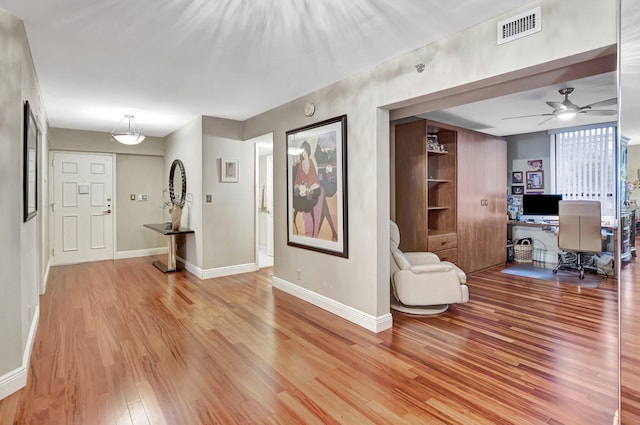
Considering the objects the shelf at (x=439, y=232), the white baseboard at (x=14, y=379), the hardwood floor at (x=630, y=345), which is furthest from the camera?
the shelf at (x=439, y=232)

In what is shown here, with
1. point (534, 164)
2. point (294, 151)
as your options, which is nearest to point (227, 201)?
point (294, 151)

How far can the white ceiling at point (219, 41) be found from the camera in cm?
218

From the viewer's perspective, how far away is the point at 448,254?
5.07 m

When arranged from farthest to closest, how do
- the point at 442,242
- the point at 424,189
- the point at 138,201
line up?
the point at 138,201 → the point at 442,242 → the point at 424,189

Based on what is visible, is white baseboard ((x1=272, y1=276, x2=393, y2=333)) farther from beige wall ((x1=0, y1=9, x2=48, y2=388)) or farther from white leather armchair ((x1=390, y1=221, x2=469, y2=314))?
beige wall ((x1=0, y1=9, x2=48, y2=388))

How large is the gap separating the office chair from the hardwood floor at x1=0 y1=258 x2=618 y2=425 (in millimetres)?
1089

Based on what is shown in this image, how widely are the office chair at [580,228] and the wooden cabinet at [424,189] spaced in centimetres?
177

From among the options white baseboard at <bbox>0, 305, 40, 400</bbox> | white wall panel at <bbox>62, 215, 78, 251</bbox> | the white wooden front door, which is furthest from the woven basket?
white wall panel at <bbox>62, 215, 78, 251</bbox>

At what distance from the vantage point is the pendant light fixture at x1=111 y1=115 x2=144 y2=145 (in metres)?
5.05

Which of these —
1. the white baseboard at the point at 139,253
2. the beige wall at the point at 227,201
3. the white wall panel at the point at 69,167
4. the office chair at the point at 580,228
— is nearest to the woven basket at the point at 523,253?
the office chair at the point at 580,228

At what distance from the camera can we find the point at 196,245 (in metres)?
5.49

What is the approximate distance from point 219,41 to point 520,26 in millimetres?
2079

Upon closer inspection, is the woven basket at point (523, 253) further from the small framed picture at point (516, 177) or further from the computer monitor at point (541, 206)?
the small framed picture at point (516, 177)

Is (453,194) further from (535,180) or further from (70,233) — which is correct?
(70,233)
